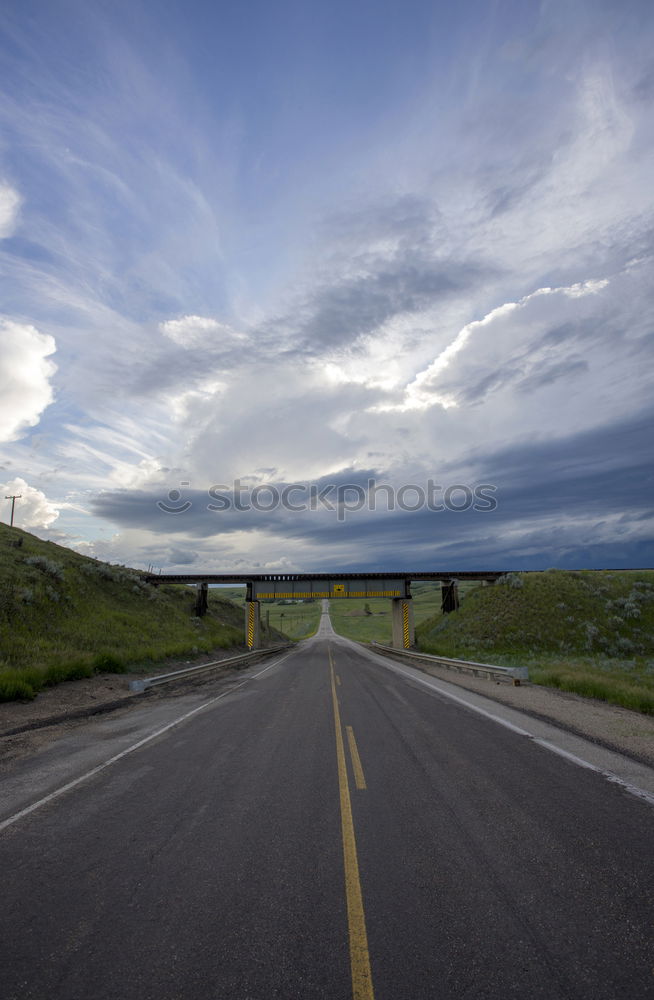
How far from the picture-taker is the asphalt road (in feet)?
11.2

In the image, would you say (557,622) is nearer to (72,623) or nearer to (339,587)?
(339,587)

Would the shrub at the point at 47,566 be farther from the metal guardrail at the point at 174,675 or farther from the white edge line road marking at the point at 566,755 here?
the white edge line road marking at the point at 566,755

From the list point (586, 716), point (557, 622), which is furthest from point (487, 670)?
point (557, 622)

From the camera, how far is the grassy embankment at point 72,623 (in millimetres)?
17812

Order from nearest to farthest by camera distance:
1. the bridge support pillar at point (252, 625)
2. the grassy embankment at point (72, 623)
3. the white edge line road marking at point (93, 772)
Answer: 1. the white edge line road marking at point (93, 772)
2. the grassy embankment at point (72, 623)
3. the bridge support pillar at point (252, 625)

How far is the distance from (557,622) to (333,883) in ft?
119

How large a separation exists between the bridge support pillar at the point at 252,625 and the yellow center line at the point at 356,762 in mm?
38618

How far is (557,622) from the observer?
3628 cm

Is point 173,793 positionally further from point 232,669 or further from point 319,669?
point 232,669

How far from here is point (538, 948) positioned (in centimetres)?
363

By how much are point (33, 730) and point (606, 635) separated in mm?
35182

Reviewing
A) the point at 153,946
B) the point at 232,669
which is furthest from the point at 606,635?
the point at 153,946

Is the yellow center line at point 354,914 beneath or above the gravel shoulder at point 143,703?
above

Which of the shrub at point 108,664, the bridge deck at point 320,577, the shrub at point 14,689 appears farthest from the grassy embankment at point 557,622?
the shrub at point 14,689
